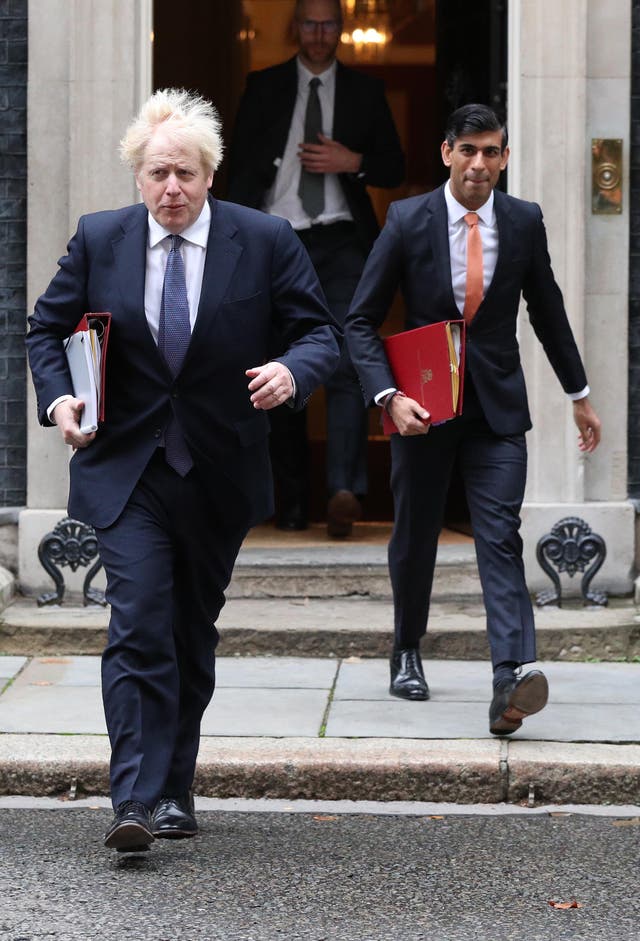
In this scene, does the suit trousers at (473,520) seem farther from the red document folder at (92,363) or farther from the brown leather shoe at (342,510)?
the brown leather shoe at (342,510)

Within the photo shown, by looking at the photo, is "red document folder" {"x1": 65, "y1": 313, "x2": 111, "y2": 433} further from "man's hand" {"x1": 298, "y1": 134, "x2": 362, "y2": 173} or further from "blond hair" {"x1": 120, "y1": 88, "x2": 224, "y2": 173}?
"man's hand" {"x1": 298, "y1": 134, "x2": 362, "y2": 173}

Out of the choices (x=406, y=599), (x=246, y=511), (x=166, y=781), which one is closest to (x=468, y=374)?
(x=406, y=599)

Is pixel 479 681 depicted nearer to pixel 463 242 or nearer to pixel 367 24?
pixel 463 242

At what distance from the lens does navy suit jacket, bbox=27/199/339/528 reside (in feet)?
15.9

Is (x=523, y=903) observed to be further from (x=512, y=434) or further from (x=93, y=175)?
(x=93, y=175)

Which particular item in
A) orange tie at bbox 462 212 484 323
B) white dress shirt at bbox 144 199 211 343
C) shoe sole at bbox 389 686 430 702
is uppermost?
orange tie at bbox 462 212 484 323

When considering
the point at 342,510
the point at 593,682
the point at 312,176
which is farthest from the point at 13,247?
the point at 593,682

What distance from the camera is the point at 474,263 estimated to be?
6.15 metres

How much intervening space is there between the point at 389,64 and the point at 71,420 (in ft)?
40.1

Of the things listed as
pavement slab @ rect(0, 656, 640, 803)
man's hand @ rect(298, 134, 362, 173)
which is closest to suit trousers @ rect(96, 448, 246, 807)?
pavement slab @ rect(0, 656, 640, 803)

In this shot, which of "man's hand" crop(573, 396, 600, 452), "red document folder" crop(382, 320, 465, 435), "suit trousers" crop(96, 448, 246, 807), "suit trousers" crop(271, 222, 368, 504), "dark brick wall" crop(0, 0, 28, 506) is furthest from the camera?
"suit trousers" crop(271, 222, 368, 504)

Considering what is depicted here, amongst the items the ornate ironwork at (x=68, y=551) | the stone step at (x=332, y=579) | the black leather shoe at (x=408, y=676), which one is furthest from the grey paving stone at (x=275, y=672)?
the ornate ironwork at (x=68, y=551)

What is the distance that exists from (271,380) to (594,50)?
4.19m

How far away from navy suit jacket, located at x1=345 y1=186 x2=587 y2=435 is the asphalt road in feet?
4.95
